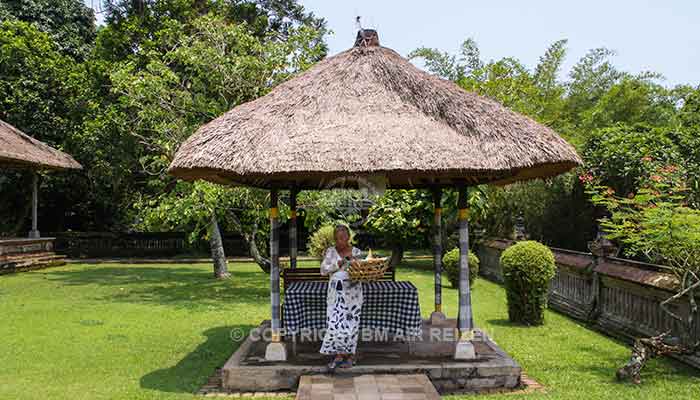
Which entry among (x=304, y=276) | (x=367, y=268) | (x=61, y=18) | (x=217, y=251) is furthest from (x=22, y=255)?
(x=367, y=268)

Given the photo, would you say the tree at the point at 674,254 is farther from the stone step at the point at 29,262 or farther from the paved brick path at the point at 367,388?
the stone step at the point at 29,262

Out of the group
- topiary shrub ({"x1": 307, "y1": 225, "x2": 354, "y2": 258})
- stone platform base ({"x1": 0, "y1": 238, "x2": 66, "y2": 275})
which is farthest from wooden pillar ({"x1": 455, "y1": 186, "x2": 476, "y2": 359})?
stone platform base ({"x1": 0, "y1": 238, "x2": 66, "y2": 275})

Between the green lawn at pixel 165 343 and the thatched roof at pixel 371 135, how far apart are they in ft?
7.42

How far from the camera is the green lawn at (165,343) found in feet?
19.5

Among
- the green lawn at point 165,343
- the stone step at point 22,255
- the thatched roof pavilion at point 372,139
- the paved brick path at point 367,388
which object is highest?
the thatched roof pavilion at point 372,139

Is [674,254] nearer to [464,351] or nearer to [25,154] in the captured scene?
[464,351]

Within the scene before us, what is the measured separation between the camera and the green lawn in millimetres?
5941

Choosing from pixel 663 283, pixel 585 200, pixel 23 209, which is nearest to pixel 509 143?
pixel 663 283

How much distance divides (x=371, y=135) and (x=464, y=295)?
2038 mm

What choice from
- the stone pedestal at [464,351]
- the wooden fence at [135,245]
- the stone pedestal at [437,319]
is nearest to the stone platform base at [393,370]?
the stone pedestal at [464,351]

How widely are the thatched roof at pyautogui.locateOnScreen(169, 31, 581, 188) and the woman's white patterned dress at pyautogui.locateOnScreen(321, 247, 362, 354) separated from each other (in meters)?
1.01

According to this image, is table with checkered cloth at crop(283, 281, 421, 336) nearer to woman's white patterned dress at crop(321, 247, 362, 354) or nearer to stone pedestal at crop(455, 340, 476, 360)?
woman's white patterned dress at crop(321, 247, 362, 354)

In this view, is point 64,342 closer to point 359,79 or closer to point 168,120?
point 359,79

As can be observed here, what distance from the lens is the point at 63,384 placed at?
19.9ft
